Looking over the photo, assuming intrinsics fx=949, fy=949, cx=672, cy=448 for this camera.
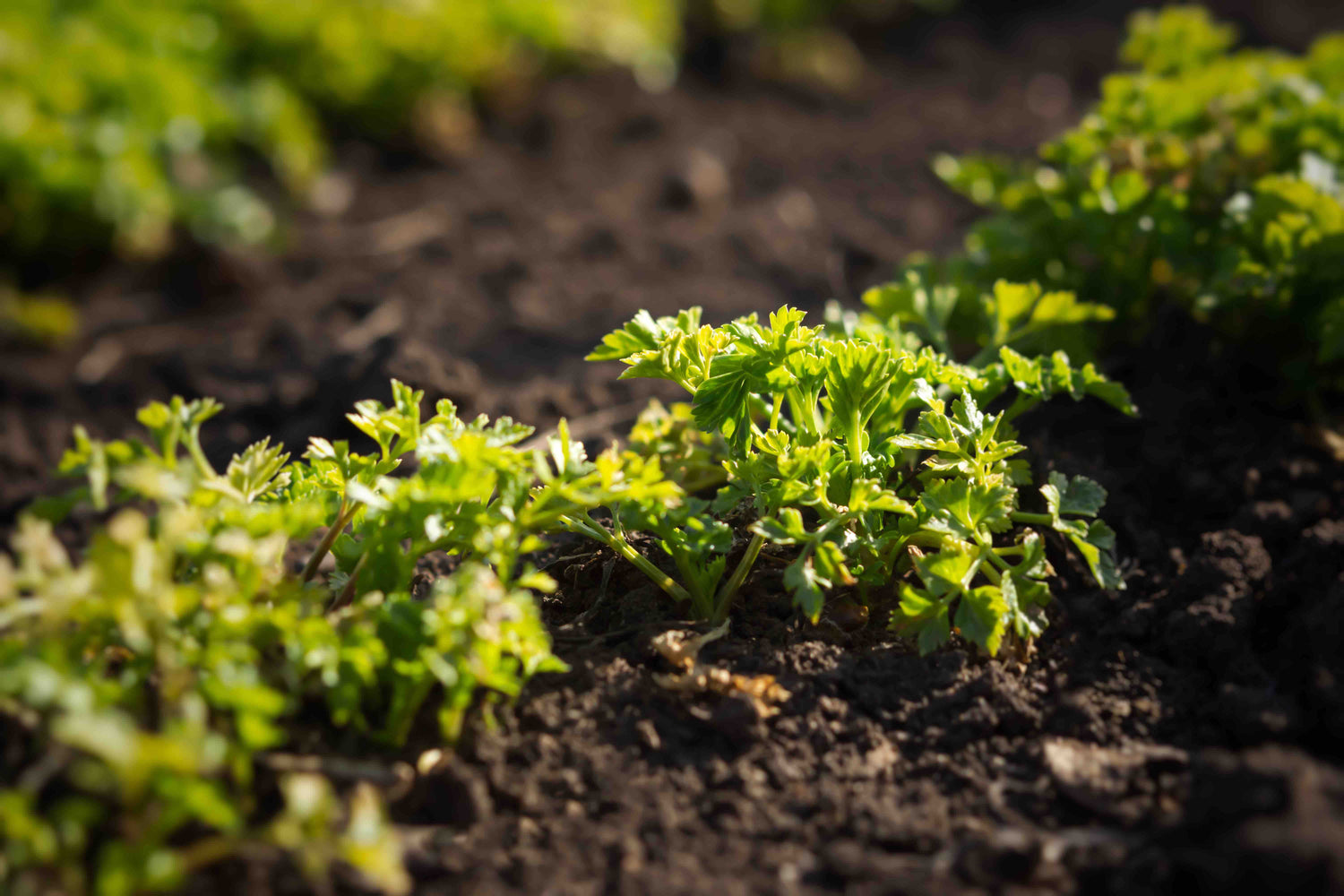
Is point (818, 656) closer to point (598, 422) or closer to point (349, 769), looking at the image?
point (349, 769)

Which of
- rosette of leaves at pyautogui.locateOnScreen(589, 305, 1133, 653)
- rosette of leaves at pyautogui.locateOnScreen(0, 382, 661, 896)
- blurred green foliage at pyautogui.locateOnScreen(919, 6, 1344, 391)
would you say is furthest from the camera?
blurred green foliage at pyautogui.locateOnScreen(919, 6, 1344, 391)

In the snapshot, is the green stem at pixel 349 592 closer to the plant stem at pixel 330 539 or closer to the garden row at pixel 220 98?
the plant stem at pixel 330 539

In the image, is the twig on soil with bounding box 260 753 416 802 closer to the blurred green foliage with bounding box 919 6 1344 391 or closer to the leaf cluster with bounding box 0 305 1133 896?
the leaf cluster with bounding box 0 305 1133 896

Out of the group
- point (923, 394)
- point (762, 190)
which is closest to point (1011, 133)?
point (762, 190)

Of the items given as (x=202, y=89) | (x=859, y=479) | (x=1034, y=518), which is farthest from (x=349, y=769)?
(x=202, y=89)

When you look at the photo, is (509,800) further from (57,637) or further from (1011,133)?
(1011,133)

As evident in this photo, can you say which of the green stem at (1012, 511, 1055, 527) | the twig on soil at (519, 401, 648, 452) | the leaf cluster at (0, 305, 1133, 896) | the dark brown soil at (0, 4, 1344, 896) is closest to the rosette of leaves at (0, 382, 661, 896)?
the leaf cluster at (0, 305, 1133, 896)

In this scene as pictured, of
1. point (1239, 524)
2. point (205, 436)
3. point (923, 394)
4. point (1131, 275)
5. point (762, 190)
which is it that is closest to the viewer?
point (923, 394)
